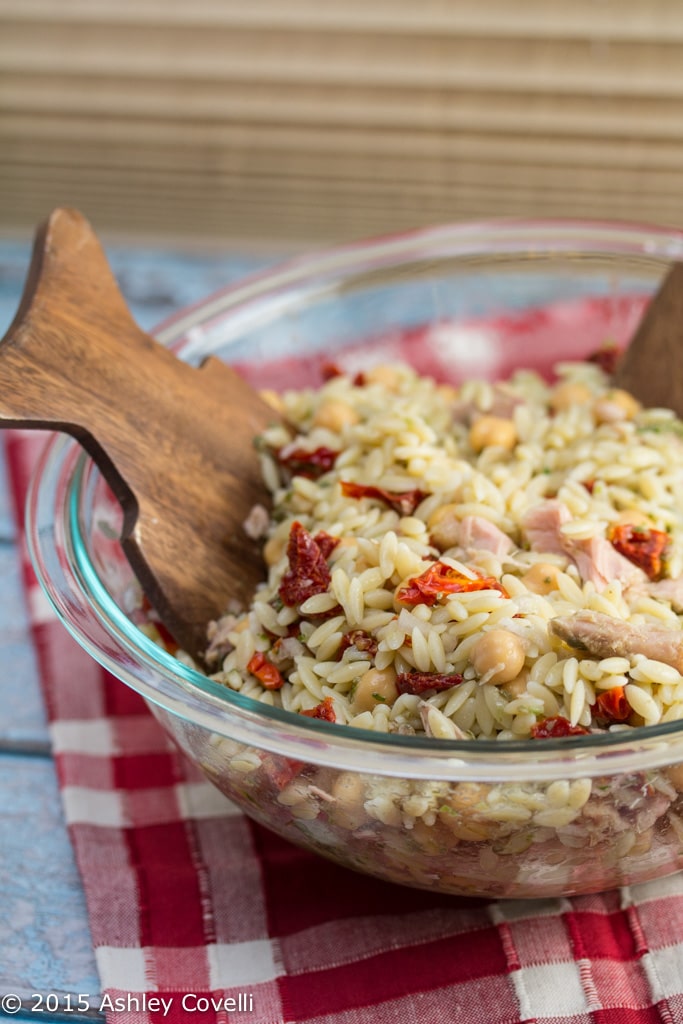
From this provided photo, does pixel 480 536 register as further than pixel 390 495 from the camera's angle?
No

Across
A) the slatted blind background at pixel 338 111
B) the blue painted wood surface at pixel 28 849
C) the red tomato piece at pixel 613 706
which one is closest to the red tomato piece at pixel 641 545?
the red tomato piece at pixel 613 706

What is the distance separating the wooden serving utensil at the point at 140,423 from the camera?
4.74 ft

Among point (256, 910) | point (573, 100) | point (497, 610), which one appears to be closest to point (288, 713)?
point (497, 610)

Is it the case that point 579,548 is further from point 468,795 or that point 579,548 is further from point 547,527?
point 468,795

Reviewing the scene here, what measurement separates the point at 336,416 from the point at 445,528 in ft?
1.21

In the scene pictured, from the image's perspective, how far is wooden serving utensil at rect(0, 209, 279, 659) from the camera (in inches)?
56.9

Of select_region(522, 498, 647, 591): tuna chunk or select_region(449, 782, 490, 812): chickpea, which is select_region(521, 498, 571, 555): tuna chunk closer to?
select_region(522, 498, 647, 591): tuna chunk

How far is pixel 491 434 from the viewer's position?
168cm

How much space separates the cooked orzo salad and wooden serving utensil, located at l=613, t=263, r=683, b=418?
0.08 metres

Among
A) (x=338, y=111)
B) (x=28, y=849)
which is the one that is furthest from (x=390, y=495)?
(x=338, y=111)

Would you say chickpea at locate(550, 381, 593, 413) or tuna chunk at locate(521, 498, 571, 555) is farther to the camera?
chickpea at locate(550, 381, 593, 413)

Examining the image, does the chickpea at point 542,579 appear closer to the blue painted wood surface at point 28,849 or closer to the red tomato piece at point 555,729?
the red tomato piece at point 555,729

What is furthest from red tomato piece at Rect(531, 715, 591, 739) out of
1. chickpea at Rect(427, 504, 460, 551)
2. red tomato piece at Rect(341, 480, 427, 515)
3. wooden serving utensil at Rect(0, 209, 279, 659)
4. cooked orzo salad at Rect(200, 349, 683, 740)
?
wooden serving utensil at Rect(0, 209, 279, 659)

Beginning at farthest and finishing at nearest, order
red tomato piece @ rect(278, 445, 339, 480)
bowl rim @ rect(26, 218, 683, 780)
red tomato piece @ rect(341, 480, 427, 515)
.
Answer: red tomato piece @ rect(278, 445, 339, 480) → red tomato piece @ rect(341, 480, 427, 515) → bowl rim @ rect(26, 218, 683, 780)
